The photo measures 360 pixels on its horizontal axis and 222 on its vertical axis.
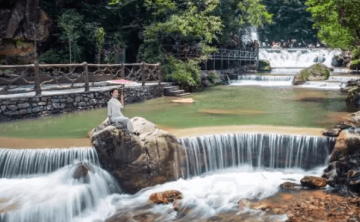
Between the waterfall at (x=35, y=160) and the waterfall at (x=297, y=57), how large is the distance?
124 feet

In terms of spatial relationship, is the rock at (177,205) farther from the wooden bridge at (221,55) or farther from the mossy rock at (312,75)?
the mossy rock at (312,75)

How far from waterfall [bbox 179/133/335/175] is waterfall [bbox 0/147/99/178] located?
334 cm

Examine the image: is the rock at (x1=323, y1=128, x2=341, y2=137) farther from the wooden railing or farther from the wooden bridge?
the wooden bridge

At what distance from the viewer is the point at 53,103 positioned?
15625mm

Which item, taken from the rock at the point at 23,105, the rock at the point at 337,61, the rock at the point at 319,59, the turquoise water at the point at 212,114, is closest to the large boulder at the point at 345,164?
the turquoise water at the point at 212,114

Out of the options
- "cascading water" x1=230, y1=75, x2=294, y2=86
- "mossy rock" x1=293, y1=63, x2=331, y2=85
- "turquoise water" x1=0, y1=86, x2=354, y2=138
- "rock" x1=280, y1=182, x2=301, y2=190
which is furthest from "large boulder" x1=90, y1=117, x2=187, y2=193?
"cascading water" x1=230, y1=75, x2=294, y2=86

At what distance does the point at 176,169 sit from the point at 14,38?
17.5m

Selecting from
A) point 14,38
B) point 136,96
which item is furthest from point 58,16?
point 136,96

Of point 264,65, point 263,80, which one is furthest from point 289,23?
point 263,80

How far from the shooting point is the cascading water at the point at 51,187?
27.6ft

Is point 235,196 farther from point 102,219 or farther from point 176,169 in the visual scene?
point 102,219

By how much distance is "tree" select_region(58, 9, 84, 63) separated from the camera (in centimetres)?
2427

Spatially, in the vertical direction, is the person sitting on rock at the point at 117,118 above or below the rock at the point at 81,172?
above

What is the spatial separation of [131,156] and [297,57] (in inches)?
1547
